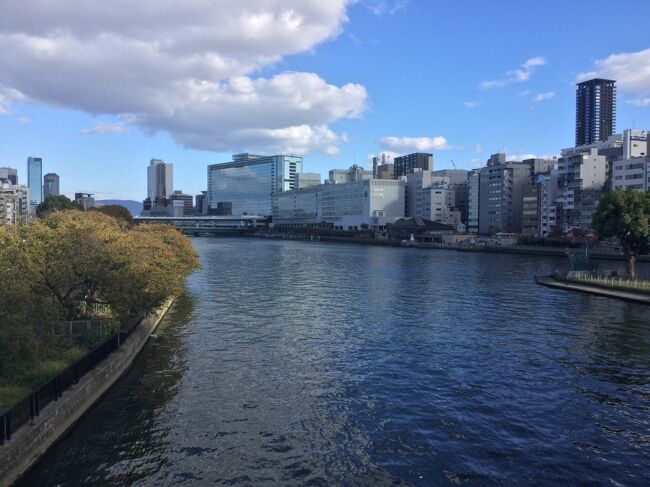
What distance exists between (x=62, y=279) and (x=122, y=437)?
9.33 metres

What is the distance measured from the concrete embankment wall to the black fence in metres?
0.16

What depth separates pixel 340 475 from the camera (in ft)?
46.7

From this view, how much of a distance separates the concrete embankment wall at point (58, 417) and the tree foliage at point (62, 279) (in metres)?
1.93

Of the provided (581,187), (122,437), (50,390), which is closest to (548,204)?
(581,187)

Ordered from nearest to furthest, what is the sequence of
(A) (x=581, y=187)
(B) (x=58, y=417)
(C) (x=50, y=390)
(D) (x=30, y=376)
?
(B) (x=58, y=417) → (C) (x=50, y=390) → (D) (x=30, y=376) → (A) (x=581, y=187)

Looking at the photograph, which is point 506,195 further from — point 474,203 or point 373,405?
point 373,405

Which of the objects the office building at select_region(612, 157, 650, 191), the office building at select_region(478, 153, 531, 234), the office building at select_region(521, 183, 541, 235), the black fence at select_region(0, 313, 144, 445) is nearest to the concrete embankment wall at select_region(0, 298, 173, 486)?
the black fence at select_region(0, 313, 144, 445)

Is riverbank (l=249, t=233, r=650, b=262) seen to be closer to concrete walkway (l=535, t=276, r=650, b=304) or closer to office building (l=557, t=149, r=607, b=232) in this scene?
office building (l=557, t=149, r=607, b=232)

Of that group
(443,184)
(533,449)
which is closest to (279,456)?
(533,449)

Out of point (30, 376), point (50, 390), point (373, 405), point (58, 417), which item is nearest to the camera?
point (58, 417)

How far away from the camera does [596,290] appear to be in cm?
4972

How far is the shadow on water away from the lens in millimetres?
14125

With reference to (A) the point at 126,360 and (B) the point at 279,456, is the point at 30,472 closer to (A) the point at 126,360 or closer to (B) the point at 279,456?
(B) the point at 279,456

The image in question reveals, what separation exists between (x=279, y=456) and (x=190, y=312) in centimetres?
2352
